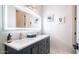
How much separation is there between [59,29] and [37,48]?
0.34 m

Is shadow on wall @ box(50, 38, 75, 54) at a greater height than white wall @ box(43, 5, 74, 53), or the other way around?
white wall @ box(43, 5, 74, 53)

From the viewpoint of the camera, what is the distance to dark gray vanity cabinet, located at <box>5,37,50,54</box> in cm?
104

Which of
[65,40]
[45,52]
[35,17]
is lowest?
[45,52]

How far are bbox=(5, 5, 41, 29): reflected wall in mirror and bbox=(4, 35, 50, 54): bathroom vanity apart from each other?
0.16m

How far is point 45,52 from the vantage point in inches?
44.9

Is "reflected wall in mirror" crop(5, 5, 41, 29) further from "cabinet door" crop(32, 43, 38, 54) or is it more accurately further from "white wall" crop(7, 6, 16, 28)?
"cabinet door" crop(32, 43, 38, 54)

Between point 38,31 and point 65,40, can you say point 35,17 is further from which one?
point 65,40

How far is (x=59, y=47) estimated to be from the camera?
1202 millimetres

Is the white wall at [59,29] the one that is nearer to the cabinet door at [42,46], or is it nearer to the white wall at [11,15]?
the cabinet door at [42,46]

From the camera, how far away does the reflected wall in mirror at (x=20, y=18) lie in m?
1.10

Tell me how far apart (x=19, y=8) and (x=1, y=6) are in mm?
193

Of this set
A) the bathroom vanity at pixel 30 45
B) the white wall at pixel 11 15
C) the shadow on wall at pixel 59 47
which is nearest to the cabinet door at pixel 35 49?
the bathroom vanity at pixel 30 45

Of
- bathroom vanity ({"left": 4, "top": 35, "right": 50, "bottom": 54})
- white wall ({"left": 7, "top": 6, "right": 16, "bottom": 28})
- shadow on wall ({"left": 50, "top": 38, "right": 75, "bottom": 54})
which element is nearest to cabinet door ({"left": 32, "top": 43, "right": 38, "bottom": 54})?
bathroom vanity ({"left": 4, "top": 35, "right": 50, "bottom": 54})
